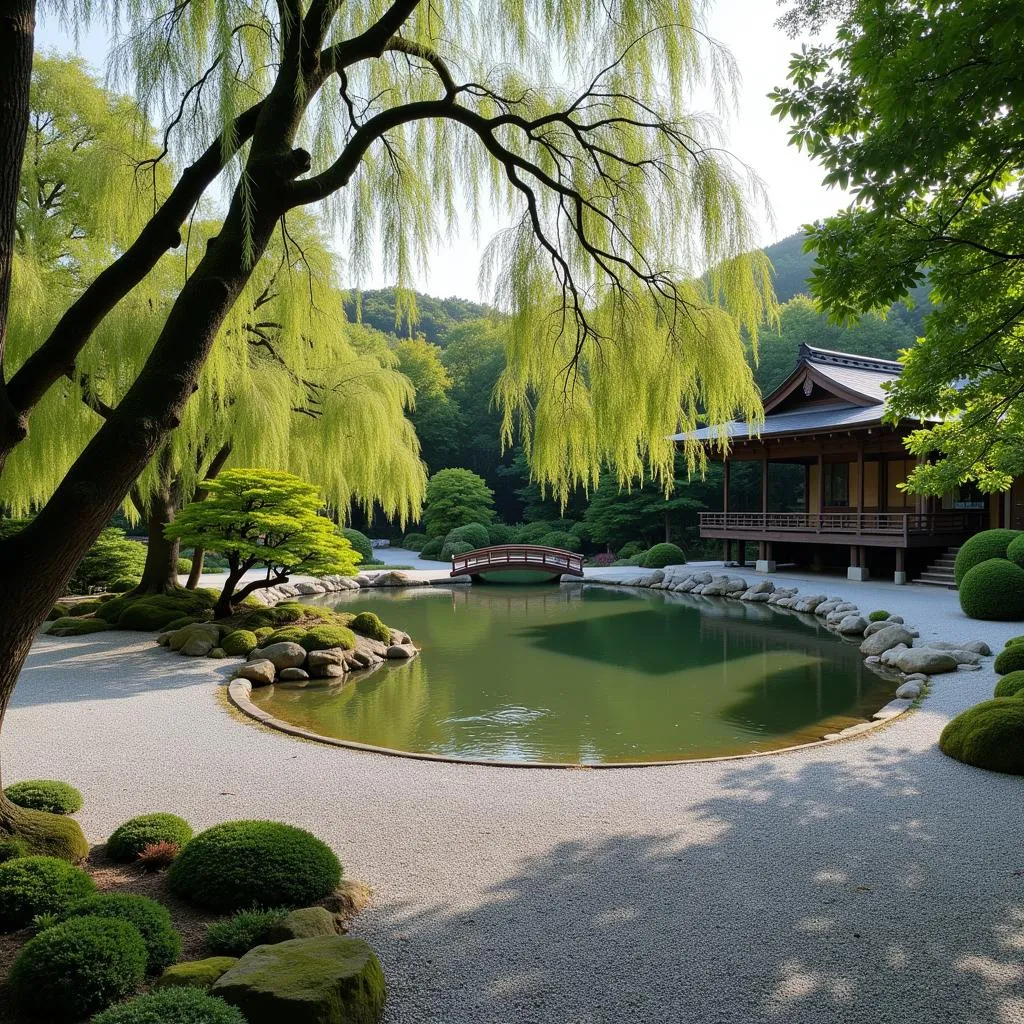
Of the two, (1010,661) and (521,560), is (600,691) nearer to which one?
(1010,661)

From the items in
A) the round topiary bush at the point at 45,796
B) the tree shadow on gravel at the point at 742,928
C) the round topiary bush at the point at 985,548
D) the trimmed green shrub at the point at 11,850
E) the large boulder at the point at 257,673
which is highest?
the round topiary bush at the point at 985,548

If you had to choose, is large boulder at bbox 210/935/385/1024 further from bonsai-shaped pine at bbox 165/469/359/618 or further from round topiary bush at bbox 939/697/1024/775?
bonsai-shaped pine at bbox 165/469/359/618

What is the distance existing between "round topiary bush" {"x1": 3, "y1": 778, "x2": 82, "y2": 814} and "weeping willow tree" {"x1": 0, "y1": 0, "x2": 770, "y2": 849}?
2.27ft

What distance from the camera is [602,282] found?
12.1 feet

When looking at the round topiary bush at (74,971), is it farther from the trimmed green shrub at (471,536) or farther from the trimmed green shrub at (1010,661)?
the trimmed green shrub at (471,536)

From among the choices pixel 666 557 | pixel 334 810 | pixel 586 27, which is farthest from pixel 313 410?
pixel 666 557

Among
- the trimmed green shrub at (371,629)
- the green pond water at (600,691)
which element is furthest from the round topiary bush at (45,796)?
the trimmed green shrub at (371,629)

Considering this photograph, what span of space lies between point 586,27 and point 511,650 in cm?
855

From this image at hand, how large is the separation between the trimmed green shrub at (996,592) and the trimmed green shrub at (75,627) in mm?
11994

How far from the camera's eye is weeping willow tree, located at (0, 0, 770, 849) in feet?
9.49

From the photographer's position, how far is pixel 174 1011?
1969mm

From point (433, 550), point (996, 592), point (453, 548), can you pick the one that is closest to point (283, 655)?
point (996, 592)

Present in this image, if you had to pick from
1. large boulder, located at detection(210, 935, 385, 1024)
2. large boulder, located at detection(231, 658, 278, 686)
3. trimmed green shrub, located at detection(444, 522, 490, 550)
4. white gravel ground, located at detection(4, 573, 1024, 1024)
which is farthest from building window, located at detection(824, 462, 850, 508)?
large boulder, located at detection(210, 935, 385, 1024)

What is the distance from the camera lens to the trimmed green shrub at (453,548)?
25.1 m
